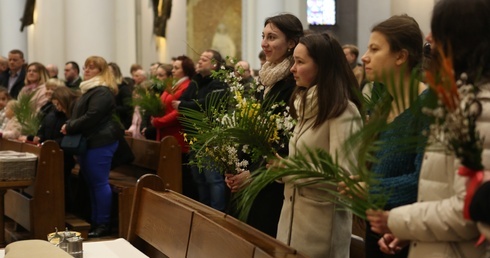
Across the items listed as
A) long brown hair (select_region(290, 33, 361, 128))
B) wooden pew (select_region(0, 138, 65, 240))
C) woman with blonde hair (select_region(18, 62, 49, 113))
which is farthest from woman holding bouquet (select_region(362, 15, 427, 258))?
woman with blonde hair (select_region(18, 62, 49, 113))

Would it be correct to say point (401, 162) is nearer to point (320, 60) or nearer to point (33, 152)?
point (320, 60)

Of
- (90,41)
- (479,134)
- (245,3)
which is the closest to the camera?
(479,134)

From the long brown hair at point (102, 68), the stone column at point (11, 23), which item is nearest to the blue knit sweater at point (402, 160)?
the long brown hair at point (102, 68)

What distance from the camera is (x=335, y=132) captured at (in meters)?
3.56

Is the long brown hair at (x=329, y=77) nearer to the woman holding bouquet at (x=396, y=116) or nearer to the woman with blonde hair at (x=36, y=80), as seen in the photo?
the woman holding bouquet at (x=396, y=116)

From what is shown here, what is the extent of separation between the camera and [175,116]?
8.42m

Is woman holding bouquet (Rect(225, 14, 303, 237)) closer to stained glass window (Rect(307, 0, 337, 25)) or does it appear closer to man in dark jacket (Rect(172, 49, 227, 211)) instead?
man in dark jacket (Rect(172, 49, 227, 211))

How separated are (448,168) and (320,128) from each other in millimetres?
1172

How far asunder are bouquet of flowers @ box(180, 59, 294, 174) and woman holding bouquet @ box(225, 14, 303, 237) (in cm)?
9

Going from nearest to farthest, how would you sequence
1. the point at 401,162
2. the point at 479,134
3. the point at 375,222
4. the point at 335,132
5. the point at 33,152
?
the point at 479,134 → the point at 375,222 → the point at 401,162 → the point at 335,132 → the point at 33,152

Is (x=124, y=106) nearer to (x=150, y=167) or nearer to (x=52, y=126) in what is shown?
(x=52, y=126)

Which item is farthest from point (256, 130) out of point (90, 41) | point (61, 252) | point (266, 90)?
point (90, 41)

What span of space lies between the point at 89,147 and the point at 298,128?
4532 millimetres

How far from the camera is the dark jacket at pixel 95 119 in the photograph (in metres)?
7.85
